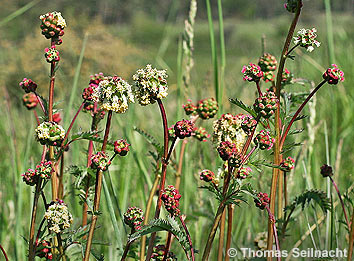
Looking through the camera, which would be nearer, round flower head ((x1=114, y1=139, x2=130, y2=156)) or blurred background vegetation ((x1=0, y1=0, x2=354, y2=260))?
round flower head ((x1=114, y1=139, x2=130, y2=156))

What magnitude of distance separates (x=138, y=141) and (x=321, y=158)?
0.96 meters

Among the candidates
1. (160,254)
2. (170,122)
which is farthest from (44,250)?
(170,122)

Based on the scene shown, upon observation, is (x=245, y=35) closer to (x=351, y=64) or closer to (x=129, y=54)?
(x=129, y=54)

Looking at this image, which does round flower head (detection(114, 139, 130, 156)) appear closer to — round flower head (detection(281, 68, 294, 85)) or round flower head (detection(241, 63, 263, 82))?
round flower head (detection(241, 63, 263, 82))

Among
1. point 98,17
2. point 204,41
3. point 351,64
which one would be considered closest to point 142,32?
point 204,41

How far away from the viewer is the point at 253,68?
3.00 ft

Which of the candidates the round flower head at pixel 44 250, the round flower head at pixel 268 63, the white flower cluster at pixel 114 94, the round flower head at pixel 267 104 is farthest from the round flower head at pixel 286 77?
the round flower head at pixel 44 250

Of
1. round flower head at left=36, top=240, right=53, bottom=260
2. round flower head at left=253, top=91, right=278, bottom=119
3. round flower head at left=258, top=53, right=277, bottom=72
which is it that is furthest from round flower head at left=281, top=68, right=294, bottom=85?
round flower head at left=36, top=240, right=53, bottom=260

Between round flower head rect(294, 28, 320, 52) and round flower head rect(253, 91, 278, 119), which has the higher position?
round flower head rect(294, 28, 320, 52)

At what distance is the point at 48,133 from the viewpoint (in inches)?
33.8

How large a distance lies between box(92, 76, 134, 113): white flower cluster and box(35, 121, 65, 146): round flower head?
0.10 metres

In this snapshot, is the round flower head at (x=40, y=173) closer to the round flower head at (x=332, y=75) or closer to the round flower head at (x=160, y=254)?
the round flower head at (x=160, y=254)

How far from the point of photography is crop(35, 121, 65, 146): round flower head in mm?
848

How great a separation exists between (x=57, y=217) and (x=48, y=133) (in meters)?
0.16
